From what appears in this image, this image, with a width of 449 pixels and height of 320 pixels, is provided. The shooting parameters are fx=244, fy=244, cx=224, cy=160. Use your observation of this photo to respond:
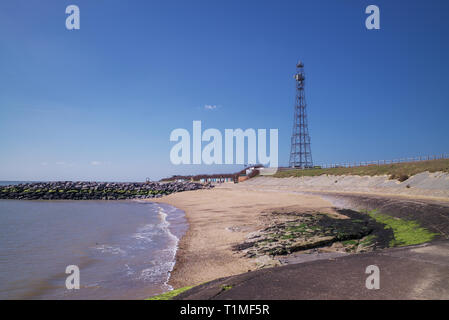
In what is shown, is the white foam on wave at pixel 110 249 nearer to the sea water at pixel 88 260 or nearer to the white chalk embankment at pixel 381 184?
the sea water at pixel 88 260

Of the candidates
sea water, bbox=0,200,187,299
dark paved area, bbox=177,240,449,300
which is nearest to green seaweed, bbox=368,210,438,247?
dark paved area, bbox=177,240,449,300

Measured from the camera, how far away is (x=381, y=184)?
29.4 meters

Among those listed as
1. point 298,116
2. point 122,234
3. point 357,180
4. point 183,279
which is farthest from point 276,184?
point 183,279

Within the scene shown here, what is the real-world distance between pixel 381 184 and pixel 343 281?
29.8 m

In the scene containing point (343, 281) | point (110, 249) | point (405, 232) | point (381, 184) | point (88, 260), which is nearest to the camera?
point (343, 281)

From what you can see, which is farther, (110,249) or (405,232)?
(110,249)

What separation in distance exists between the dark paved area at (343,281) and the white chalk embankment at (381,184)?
18.2m

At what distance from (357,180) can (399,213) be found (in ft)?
73.7

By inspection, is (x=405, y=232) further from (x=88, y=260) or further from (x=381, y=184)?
(x=381, y=184)

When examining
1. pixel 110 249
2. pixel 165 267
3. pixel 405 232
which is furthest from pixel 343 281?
pixel 110 249

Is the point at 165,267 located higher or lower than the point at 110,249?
higher

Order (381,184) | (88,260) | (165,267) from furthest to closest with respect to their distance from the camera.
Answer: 1. (381,184)
2. (88,260)
3. (165,267)

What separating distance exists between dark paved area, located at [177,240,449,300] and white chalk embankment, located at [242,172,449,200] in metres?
18.2
